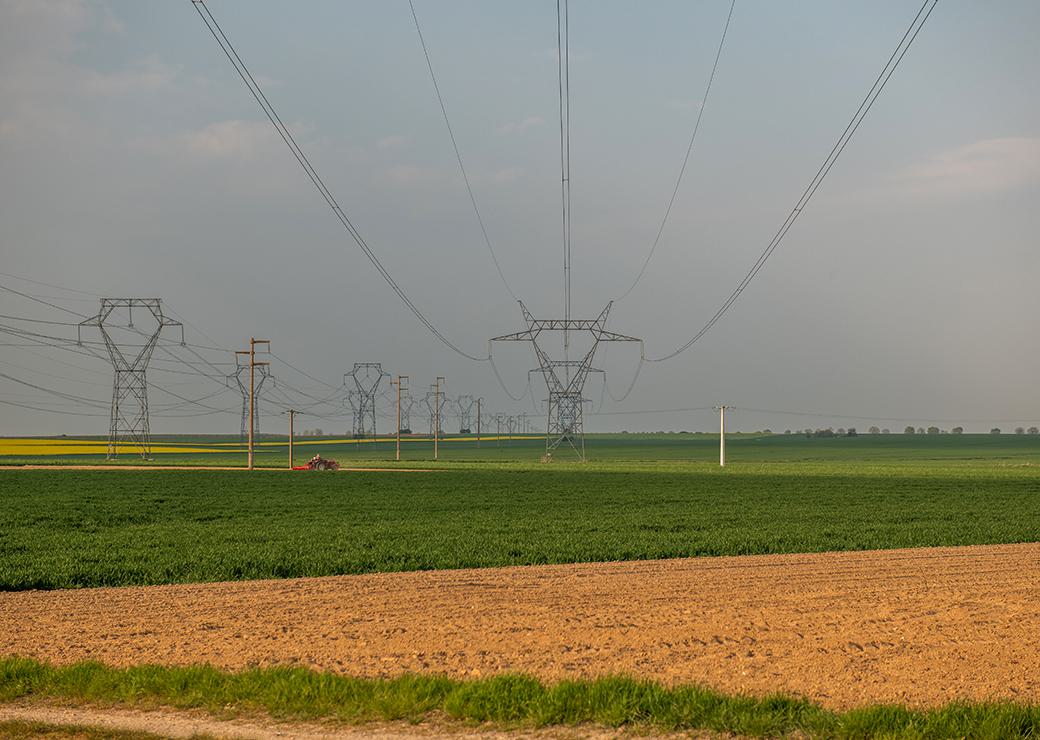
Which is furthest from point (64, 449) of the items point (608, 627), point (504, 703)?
point (504, 703)

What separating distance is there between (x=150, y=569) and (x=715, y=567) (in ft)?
41.1

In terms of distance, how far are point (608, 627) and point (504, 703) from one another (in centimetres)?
471

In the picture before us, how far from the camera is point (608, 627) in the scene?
49.7 feet

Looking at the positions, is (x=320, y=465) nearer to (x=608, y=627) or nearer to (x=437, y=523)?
(x=437, y=523)

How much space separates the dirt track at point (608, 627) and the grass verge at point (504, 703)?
79 centimetres

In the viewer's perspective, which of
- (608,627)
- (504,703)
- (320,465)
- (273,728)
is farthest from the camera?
(320,465)

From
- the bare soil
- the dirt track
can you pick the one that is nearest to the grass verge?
the bare soil

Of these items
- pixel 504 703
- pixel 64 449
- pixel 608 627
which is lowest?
pixel 64 449

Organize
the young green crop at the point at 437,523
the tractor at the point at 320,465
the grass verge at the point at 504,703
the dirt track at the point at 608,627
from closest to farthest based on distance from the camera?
1. the grass verge at the point at 504,703
2. the dirt track at the point at 608,627
3. the young green crop at the point at 437,523
4. the tractor at the point at 320,465

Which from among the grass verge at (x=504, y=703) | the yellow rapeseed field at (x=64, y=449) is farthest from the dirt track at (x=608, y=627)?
the yellow rapeseed field at (x=64, y=449)

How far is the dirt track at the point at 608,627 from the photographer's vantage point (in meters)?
12.4

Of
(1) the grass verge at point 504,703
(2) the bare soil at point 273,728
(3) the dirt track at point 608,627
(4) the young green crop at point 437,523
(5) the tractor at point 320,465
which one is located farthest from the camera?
(5) the tractor at point 320,465

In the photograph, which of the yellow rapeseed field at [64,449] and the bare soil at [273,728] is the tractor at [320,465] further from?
the bare soil at [273,728]

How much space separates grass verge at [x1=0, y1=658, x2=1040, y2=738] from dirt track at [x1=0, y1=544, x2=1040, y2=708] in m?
0.79
